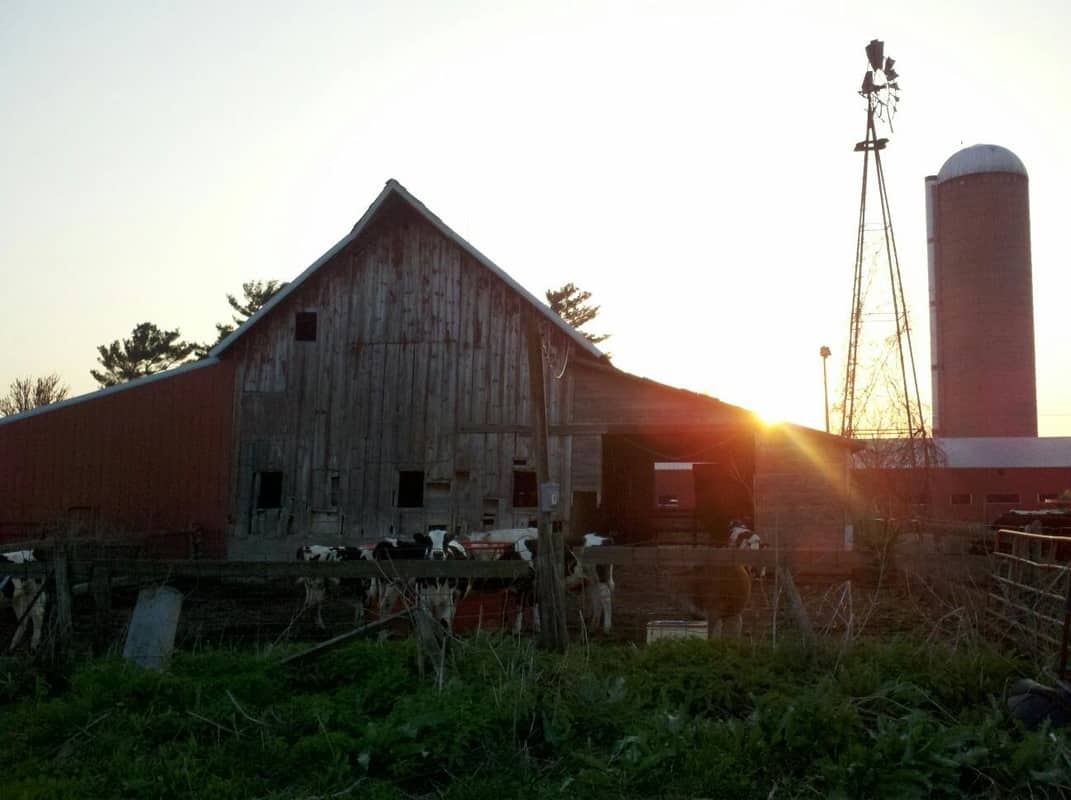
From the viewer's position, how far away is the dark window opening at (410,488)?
20781 mm

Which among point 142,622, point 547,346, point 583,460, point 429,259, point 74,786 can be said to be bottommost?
point 74,786

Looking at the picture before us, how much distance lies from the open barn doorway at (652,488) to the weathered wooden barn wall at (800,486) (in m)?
4.32

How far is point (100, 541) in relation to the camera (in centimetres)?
1571

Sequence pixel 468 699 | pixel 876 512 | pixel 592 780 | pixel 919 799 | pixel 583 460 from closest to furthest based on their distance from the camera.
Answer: pixel 919 799 → pixel 592 780 → pixel 468 699 → pixel 583 460 → pixel 876 512

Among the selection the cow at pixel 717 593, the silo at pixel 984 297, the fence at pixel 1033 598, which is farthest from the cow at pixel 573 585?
the silo at pixel 984 297

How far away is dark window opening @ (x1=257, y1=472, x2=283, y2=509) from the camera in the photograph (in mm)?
21094

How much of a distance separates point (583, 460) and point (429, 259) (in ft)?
17.5

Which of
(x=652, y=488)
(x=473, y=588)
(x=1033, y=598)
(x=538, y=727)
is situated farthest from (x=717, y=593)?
(x=652, y=488)

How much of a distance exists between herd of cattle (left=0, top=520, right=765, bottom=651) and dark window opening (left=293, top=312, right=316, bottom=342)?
7514 mm

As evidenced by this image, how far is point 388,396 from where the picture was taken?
2100 cm

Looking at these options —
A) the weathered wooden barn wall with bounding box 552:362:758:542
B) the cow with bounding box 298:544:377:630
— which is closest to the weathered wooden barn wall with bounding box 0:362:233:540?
the cow with bounding box 298:544:377:630

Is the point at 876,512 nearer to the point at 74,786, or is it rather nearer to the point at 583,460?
the point at 583,460

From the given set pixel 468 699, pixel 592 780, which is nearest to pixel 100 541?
pixel 468 699

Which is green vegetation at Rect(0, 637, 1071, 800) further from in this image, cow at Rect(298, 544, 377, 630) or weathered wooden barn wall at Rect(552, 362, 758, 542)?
weathered wooden barn wall at Rect(552, 362, 758, 542)
